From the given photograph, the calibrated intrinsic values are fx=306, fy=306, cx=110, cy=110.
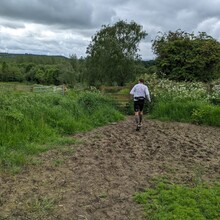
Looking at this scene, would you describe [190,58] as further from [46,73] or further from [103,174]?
[46,73]

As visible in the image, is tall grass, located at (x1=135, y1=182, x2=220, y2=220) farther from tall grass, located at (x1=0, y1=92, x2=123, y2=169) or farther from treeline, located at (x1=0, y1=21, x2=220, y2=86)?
treeline, located at (x1=0, y1=21, x2=220, y2=86)

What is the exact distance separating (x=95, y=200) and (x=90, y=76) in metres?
36.4

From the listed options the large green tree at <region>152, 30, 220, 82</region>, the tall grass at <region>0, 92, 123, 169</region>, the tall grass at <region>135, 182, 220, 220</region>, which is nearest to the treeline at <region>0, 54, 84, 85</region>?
the large green tree at <region>152, 30, 220, 82</region>

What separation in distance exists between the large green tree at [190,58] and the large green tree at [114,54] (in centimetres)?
1603

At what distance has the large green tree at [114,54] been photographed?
1489 inches

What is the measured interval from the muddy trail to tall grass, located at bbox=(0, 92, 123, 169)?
1.69 feet

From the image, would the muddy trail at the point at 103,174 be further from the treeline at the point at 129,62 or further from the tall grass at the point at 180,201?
the treeline at the point at 129,62

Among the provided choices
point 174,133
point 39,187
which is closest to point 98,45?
point 174,133

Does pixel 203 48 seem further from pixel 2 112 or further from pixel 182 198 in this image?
pixel 182 198

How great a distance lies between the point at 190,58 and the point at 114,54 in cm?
1824

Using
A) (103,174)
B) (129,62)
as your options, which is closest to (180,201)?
(103,174)

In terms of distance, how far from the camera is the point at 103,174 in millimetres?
5520

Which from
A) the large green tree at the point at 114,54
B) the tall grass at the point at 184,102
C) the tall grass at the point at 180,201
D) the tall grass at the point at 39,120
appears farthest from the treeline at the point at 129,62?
the tall grass at the point at 180,201

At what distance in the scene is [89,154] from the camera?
6.91 meters
